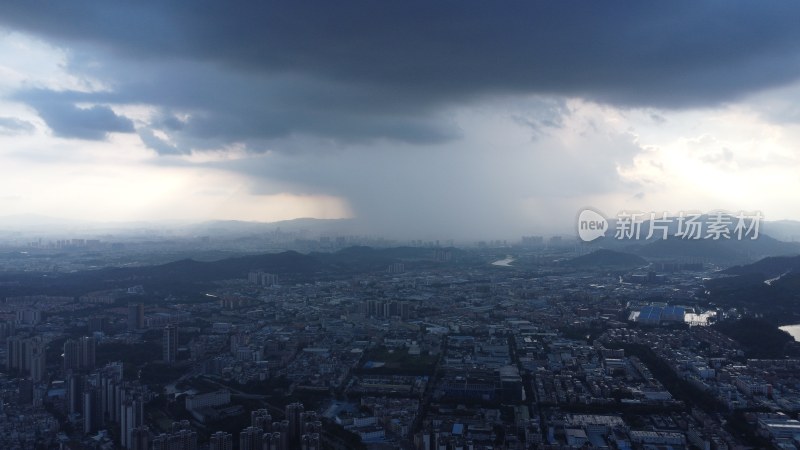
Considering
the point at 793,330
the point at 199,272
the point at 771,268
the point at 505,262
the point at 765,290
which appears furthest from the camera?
the point at 505,262

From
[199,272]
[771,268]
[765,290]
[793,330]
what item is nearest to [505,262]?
[771,268]

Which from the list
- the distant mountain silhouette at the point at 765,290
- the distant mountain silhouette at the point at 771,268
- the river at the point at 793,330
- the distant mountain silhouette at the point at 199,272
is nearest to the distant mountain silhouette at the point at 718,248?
the distant mountain silhouette at the point at 771,268

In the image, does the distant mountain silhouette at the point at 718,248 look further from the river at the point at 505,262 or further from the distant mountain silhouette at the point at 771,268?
the river at the point at 505,262

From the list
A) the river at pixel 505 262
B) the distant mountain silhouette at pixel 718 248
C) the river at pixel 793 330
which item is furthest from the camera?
the distant mountain silhouette at pixel 718 248

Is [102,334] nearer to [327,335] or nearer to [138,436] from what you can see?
[327,335]

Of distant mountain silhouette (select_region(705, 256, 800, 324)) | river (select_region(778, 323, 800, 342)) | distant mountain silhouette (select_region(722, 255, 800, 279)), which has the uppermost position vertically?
distant mountain silhouette (select_region(722, 255, 800, 279))

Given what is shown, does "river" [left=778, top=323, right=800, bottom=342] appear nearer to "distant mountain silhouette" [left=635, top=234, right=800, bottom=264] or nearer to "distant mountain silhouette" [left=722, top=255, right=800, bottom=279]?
"distant mountain silhouette" [left=722, top=255, right=800, bottom=279]

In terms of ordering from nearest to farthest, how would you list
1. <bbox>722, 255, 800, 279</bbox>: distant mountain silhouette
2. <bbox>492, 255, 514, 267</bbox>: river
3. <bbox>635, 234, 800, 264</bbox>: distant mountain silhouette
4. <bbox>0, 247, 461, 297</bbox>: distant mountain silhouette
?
<bbox>0, 247, 461, 297</bbox>: distant mountain silhouette → <bbox>722, 255, 800, 279</bbox>: distant mountain silhouette → <bbox>492, 255, 514, 267</bbox>: river → <bbox>635, 234, 800, 264</bbox>: distant mountain silhouette

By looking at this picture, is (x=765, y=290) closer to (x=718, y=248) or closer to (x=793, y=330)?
(x=793, y=330)

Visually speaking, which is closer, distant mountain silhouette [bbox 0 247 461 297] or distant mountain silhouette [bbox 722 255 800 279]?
distant mountain silhouette [bbox 0 247 461 297]

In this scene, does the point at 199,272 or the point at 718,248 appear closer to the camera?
the point at 199,272

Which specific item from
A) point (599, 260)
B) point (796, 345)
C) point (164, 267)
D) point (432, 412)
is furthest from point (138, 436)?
point (599, 260)

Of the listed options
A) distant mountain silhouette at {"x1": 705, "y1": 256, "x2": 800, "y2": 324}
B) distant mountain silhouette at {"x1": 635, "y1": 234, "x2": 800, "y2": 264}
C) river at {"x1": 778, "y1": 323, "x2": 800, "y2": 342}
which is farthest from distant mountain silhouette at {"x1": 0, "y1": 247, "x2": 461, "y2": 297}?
river at {"x1": 778, "y1": 323, "x2": 800, "y2": 342}
